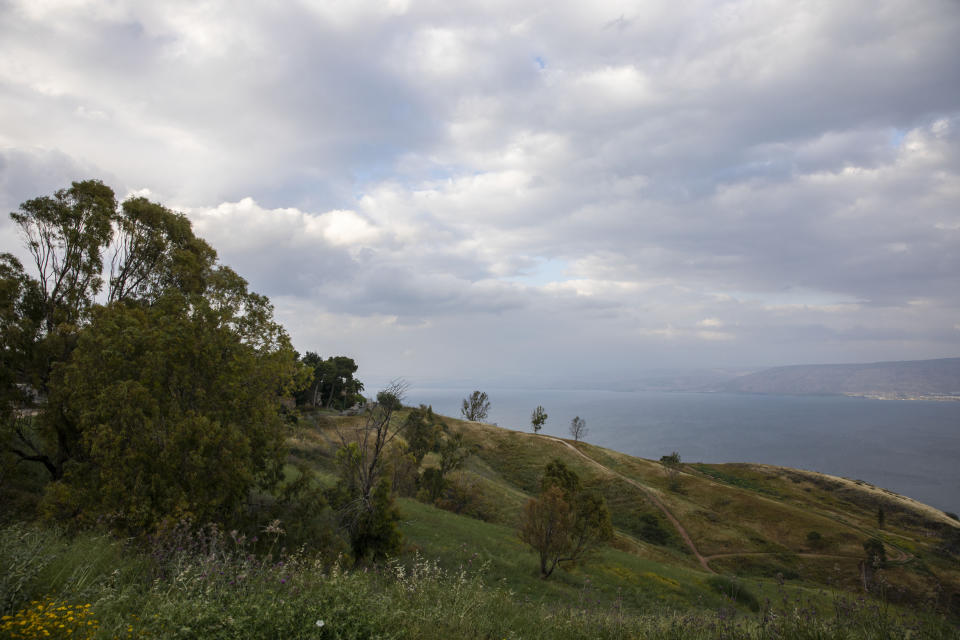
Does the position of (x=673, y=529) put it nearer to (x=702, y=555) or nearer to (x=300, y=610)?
(x=702, y=555)

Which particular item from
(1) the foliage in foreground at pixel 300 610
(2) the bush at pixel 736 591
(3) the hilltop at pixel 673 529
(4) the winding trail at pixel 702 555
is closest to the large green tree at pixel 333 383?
(3) the hilltop at pixel 673 529

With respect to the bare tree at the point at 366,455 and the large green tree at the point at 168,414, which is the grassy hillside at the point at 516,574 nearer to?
the large green tree at the point at 168,414

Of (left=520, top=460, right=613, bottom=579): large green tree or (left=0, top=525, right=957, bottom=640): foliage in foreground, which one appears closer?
(left=0, top=525, right=957, bottom=640): foliage in foreground

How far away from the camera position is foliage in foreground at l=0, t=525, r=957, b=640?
193 inches

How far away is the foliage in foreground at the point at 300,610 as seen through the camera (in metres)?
4.91

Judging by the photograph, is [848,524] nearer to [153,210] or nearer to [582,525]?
[582,525]

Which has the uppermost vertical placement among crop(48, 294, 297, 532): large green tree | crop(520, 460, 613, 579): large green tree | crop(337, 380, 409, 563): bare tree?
crop(48, 294, 297, 532): large green tree

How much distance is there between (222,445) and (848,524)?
76.9 m

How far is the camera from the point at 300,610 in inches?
202

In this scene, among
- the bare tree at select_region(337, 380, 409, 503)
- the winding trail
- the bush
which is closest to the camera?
the bare tree at select_region(337, 380, 409, 503)

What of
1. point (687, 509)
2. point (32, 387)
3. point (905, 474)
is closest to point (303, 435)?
point (32, 387)

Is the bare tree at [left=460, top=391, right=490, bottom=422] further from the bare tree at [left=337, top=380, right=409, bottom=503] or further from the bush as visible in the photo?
the bare tree at [left=337, top=380, right=409, bottom=503]

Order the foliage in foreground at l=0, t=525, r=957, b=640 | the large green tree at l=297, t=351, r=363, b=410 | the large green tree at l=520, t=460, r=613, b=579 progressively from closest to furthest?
the foliage in foreground at l=0, t=525, r=957, b=640 → the large green tree at l=520, t=460, r=613, b=579 → the large green tree at l=297, t=351, r=363, b=410

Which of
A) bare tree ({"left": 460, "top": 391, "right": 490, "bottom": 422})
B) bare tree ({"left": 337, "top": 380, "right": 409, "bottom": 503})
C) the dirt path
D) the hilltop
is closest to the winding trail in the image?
the dirt path
